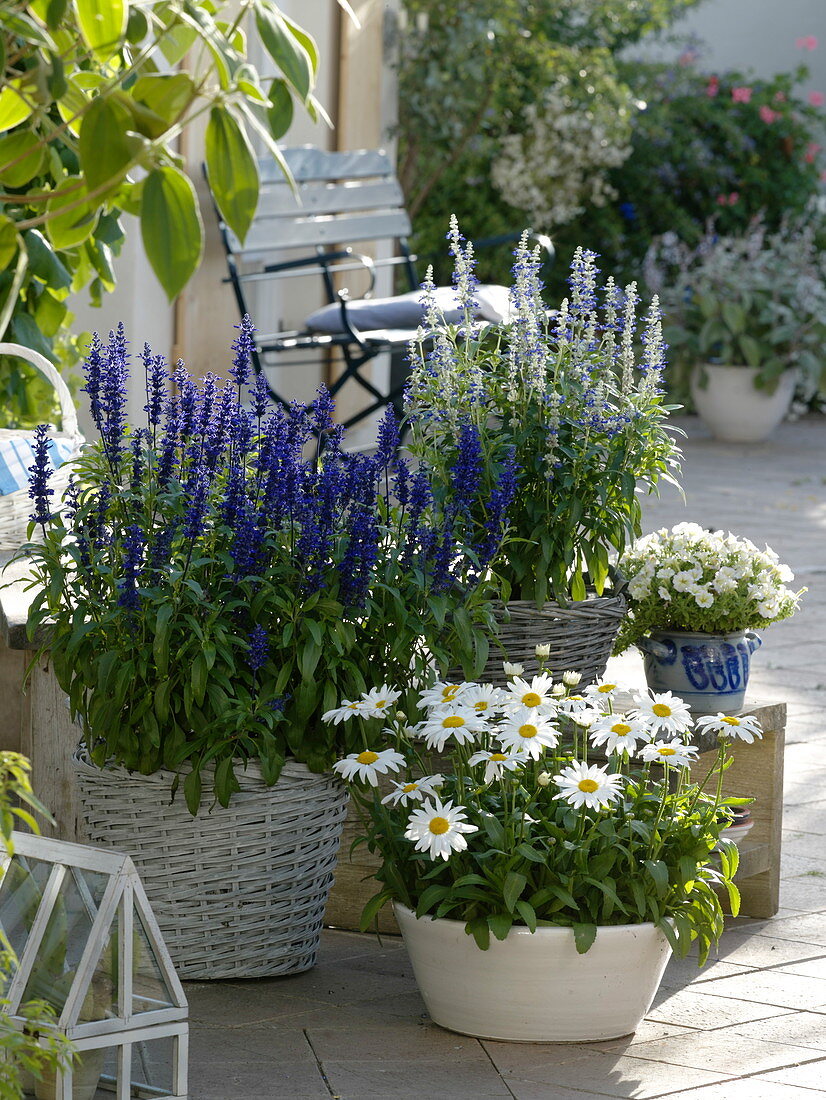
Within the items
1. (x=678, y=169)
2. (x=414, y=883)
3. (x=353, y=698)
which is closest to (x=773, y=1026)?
(x=414, y=883)

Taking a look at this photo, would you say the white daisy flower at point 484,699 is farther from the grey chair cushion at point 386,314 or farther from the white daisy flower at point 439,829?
the grey chair cushion at point 386,314

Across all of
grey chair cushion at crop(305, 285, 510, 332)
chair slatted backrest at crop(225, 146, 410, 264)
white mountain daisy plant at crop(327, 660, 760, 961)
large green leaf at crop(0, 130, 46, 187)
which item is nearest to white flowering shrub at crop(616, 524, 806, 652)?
white mountain daisy plant at crop(327, 660, 760, 961)

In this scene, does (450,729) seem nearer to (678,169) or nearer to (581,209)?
(581,209)

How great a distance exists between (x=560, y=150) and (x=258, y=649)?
7.61 m

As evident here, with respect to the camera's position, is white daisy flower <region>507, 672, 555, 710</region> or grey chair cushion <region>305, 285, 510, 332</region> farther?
grey chair cushion <region>305, 285, 510, 332</region>

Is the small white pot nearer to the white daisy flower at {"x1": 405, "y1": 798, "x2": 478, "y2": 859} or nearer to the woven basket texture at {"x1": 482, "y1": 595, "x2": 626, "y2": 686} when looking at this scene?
the woven basket texture at {"x1": 482, "y1": 595, "x2": 626, "y2": 686}

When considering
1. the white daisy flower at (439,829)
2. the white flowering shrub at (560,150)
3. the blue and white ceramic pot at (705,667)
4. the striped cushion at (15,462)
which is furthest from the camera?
the white flowering shrub at (560,150)

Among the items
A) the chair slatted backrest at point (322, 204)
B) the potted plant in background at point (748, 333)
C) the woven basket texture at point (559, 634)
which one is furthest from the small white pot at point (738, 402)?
the woven basket texture at point (559, 634)

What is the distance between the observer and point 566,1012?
2.33 meters

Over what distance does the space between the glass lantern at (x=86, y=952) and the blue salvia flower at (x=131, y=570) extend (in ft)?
1.39

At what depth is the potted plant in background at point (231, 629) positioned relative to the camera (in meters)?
2.37

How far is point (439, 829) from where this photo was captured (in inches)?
87.8

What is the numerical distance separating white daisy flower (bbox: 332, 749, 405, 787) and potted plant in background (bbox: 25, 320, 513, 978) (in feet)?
0.21

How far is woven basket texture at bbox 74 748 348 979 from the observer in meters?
2.46
